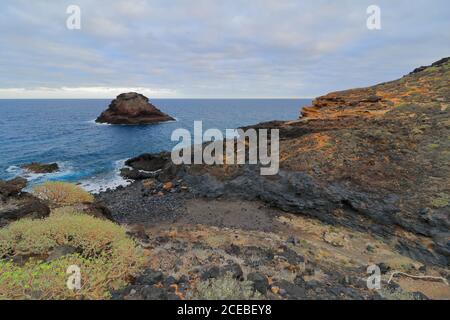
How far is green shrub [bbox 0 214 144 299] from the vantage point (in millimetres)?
4895

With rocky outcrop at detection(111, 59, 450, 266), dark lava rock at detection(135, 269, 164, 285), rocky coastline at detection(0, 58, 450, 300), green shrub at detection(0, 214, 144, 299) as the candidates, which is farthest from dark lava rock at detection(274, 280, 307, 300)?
rocky outcrop at detection(111, 59, 450, 266)

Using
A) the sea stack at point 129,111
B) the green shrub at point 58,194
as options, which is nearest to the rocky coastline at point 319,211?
the green shrub at point 58,194

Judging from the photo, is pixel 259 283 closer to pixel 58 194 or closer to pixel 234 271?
pixel 234 271

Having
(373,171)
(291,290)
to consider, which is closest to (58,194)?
(291,290)

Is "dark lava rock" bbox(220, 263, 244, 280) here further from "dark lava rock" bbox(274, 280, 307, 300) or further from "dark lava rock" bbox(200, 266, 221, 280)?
"dark lava rock" bbox(274, 280, 307, 300)

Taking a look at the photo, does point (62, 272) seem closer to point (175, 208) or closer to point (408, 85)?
point (175, 208)

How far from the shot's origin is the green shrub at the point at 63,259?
4.89 m

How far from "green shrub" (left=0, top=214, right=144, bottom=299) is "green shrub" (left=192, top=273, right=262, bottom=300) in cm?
166

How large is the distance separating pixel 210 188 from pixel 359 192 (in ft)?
27.4

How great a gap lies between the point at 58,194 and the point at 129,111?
6816cm

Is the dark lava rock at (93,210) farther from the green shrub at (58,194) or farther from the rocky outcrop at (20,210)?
the rocky outcrop at (20,210)
